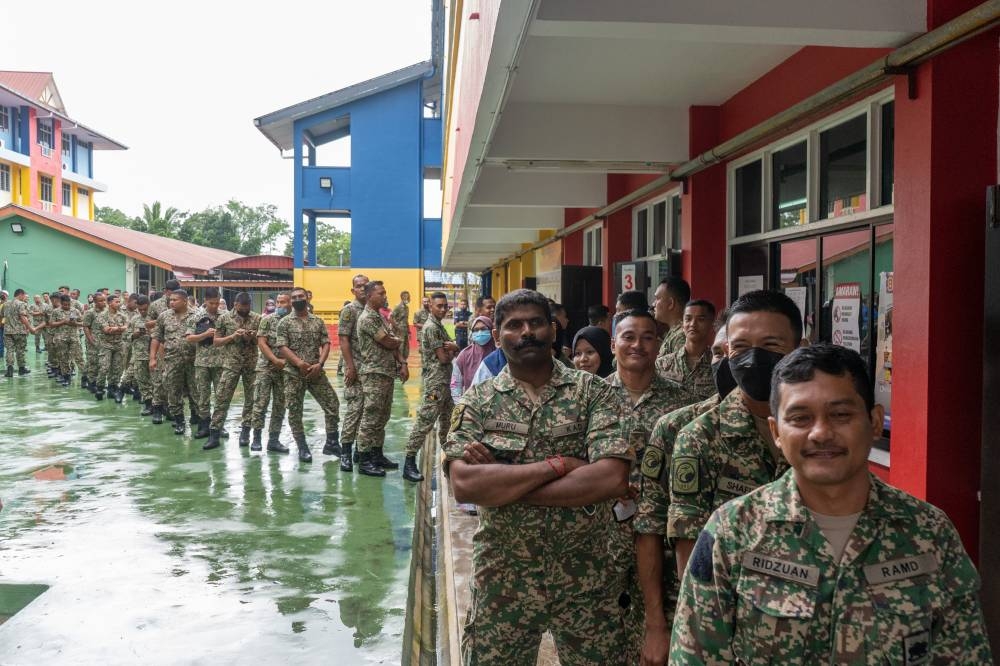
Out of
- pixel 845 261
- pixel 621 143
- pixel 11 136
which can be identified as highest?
A: pixel 11 136

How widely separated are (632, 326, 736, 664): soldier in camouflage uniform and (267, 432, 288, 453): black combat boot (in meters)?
7.19

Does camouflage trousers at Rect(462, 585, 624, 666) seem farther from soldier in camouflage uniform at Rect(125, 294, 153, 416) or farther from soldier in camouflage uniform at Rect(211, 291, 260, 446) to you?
soldier in camouflage uniform at Rect(125, 294, 153, 416)

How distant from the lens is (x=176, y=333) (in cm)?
1076

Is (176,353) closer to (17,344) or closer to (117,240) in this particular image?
(17,344)

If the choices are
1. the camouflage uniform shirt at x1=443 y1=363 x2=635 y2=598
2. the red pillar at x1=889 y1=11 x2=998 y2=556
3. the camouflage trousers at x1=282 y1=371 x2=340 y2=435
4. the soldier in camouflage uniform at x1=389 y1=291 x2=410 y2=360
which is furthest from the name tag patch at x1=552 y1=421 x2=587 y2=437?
the soldier in camouflage uniform at x1=389 y1=291 x2=410 y2=360

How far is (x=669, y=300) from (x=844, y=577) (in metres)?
3.96

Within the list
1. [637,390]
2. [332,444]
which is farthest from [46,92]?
[637,390]

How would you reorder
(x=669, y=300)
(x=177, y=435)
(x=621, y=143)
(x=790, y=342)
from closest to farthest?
1. (x=790, y=342)
2. (x=669, y=300)
3. (x=621, y=143)
4. (x=177, y=435)

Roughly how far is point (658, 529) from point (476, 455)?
23.8 inches

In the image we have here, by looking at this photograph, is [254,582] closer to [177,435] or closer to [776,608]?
[776,608]

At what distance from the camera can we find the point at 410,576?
5.20m

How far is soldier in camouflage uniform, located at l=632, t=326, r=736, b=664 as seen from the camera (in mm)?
2426

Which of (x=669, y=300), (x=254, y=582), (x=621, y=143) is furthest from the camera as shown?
(x=621, y=143)

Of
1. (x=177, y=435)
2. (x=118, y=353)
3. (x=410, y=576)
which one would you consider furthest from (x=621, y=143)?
(x=118, y=353)
